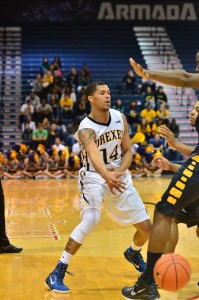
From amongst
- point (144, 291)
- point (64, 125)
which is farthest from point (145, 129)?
point (144, 291)

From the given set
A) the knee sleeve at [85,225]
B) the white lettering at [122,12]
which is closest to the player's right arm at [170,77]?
the knee sleeve at [85,225]

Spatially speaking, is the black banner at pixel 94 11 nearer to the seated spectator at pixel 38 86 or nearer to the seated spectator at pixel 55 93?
the seated spectator at pixel 38 86

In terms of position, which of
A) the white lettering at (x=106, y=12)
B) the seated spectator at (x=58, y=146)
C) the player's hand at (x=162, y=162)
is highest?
the white lettering at (x=106, y=12)

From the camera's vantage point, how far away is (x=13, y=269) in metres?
6.58

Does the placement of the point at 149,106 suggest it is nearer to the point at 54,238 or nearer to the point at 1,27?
the point at 1,27

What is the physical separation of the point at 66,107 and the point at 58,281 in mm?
17504

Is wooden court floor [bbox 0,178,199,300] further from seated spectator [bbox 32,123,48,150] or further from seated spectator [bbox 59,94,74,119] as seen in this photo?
seated spectator [bbox 59,94,74,119]

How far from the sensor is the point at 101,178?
6.05m

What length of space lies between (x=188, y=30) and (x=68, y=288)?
25.6 m

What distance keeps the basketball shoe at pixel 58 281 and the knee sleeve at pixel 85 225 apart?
12.8 inches

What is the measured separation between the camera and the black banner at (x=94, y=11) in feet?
94.9

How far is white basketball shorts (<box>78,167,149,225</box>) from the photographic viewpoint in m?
5.95

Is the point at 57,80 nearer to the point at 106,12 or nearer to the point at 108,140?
the point at 106,12

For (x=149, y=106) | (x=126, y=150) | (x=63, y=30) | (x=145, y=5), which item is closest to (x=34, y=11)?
(x=63, y=30)
